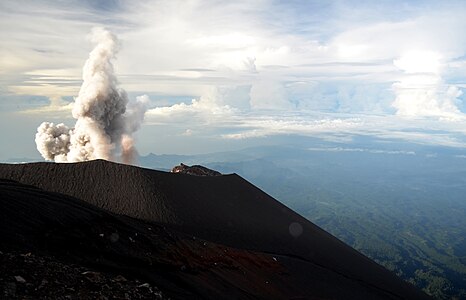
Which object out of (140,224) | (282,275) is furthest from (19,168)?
(282,275)

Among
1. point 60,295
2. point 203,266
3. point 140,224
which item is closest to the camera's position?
point 60,295

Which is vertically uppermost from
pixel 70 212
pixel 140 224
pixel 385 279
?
pixel 70 212

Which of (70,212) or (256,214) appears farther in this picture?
(256,214)

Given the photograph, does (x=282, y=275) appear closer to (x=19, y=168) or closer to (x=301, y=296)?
(x=301, y=296)

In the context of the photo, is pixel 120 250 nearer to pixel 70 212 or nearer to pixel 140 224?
pixel 70 212

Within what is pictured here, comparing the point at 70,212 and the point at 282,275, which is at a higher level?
the point at 70,212

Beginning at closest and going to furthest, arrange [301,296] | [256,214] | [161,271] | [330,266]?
[161,271]
[301,296]
[330,266]
[256,214]

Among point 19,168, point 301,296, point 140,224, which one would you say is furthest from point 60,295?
point 19,168
